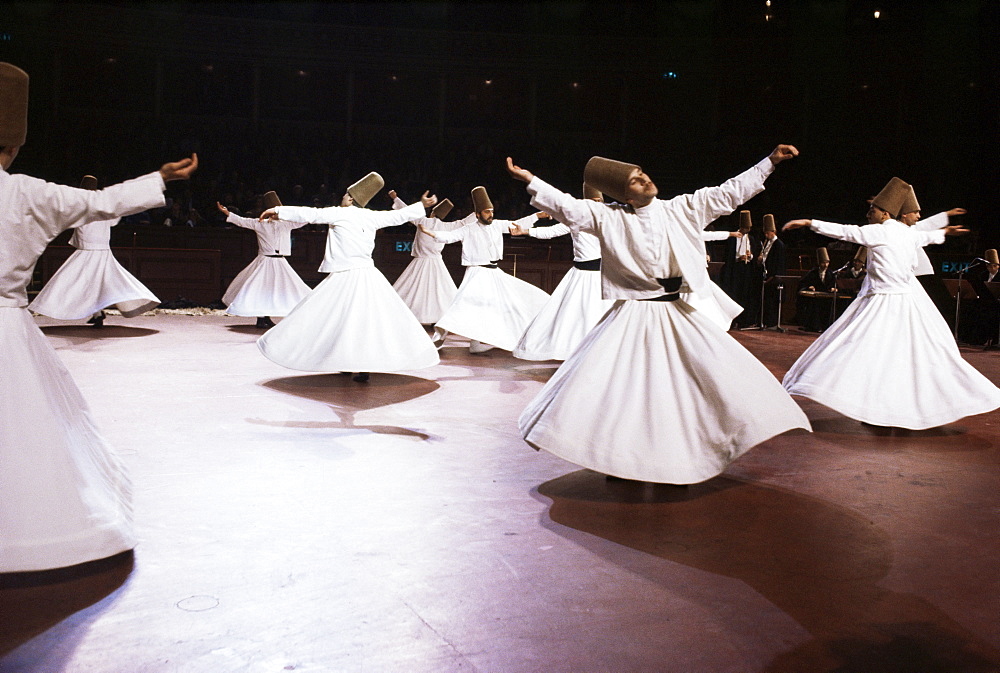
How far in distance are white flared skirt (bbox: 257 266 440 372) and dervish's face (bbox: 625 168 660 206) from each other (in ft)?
9.81

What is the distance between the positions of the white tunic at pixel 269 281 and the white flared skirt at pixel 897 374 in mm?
7379

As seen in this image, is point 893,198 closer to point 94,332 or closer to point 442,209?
point 442,209

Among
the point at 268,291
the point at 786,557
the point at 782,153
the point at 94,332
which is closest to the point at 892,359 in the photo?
the point at 782,153

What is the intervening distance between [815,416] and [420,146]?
1500 centimetres

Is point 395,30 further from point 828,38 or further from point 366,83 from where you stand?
point 828,38

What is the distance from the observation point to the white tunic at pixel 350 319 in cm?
674

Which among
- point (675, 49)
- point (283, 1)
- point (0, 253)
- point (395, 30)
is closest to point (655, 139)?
point (675, 49)

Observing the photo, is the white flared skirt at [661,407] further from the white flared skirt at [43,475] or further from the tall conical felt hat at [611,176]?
the white flared skirt at [43,475]

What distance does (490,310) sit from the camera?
8.91 metres

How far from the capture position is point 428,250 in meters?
11.0

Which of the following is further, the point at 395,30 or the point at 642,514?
the point at 395,30

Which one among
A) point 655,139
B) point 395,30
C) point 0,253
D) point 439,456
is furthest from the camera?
point 655,139

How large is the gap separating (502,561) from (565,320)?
15.9 feet

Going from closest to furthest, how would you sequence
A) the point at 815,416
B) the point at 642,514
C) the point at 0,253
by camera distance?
the point at 0,253, the point at 642,514, the point at 815,416
